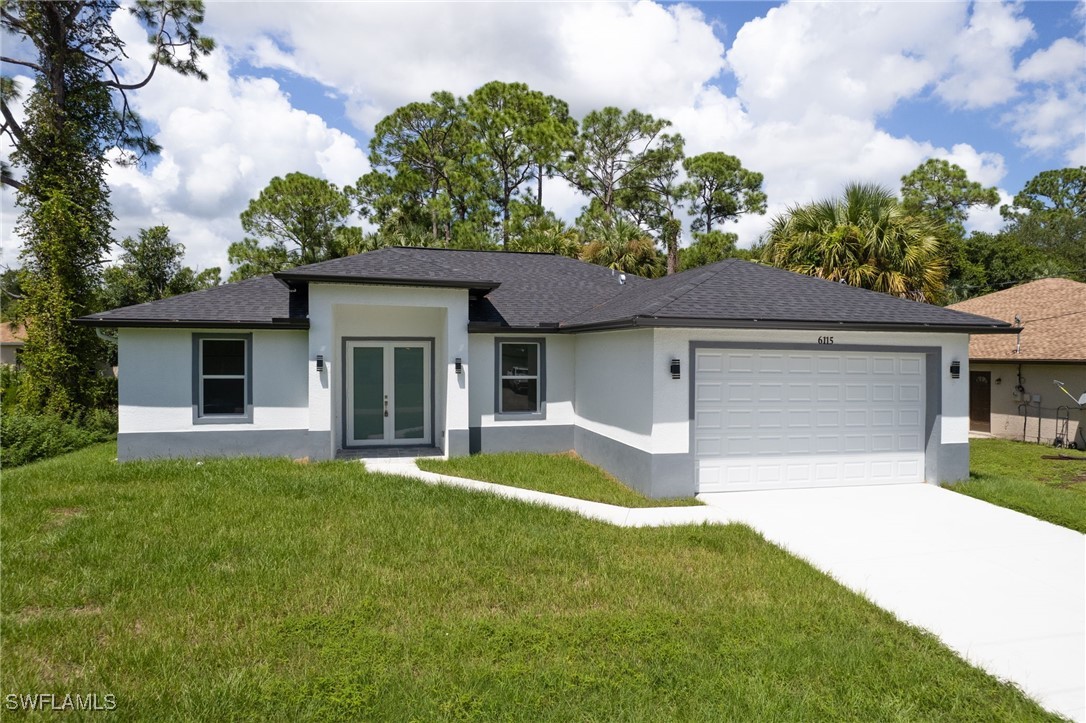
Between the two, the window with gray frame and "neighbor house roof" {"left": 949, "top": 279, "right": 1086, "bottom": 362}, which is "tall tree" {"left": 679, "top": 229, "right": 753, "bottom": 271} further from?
the window with gray frame

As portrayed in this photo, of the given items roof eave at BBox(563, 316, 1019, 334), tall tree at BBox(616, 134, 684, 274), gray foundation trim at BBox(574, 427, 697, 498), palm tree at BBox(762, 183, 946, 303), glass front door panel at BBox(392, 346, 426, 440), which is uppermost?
tall tree at BBox(616, 134, 684, 274)

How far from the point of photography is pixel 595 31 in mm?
12016

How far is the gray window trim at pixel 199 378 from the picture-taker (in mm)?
11641

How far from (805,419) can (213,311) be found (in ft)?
38.9

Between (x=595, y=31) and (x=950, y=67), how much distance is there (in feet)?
25.4

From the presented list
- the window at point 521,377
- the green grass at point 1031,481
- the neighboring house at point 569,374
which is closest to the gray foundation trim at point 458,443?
the neighboring house at point 569,374

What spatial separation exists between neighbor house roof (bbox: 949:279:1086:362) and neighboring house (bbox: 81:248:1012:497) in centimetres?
892

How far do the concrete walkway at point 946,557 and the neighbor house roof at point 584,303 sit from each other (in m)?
2.92

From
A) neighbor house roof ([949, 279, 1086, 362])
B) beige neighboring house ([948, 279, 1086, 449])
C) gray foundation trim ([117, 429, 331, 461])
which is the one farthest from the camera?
neighbor house roof ([949, 279, 1086, 362])

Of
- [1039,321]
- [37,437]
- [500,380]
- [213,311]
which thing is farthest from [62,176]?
[1039,321]

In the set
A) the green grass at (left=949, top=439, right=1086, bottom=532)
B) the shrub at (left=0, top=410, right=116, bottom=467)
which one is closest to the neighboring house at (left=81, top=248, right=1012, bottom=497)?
the green grass at (left=949, top=439, right=1086, bottom=532)

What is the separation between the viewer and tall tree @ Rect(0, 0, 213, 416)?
16.2 meters

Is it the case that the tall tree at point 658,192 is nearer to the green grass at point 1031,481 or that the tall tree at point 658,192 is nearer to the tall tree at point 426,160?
the tall tree at point 426,160

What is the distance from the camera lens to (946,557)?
6664 millimetres
